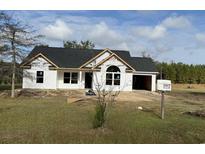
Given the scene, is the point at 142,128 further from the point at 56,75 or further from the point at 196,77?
the point at 196,77

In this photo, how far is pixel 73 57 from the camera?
40.4 metres

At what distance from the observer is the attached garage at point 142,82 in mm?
42688

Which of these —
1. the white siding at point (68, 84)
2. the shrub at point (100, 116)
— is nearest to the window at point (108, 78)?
the white siding at point (68, 84)

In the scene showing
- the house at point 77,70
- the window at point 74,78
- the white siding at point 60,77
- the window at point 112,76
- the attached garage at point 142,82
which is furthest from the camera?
the attached garage at point 142,82

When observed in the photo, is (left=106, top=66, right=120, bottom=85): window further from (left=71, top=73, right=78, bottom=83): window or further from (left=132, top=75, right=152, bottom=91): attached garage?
(left=132, top=75, right=152, bottom=91): attached garage

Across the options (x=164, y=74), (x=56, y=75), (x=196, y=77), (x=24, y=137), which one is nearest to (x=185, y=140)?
(x=24, y=137)

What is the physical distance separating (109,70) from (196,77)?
25.5 meters

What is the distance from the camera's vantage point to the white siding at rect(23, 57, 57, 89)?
3667cm

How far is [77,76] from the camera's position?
3869 centimetres

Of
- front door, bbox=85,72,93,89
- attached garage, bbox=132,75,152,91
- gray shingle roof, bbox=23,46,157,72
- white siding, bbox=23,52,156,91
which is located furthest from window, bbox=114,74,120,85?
attached garage, bbox=132,75,152,91

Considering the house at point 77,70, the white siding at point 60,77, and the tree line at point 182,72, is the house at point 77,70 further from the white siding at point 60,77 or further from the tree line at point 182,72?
the tree line at point 182,72

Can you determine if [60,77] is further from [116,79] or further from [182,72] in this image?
[182,72]

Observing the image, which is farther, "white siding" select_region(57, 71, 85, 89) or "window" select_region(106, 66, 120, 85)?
"window" select_region(106, 66, 120, 85)
